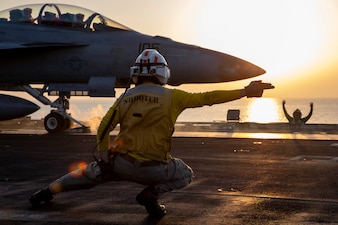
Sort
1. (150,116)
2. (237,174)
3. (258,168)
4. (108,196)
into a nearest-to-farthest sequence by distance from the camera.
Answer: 1. (150,116)
2. (108,196)
3. (237,174)
4. (258,168)

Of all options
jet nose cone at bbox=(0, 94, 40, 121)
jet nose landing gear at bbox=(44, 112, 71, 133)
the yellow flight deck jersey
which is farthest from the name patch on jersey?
jet nose landing gear at bbox=(44, 112, 71, 133)

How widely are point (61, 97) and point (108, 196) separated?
14362 mm

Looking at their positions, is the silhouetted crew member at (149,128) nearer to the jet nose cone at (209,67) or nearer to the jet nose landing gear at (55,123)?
the jet nose cone at (209,67)

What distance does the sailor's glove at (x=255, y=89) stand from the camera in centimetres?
652

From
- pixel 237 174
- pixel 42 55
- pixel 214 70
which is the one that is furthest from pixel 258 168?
pixel 42 55

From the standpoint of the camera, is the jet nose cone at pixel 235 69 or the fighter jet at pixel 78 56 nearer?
the jet nose cone at pixel 235 69

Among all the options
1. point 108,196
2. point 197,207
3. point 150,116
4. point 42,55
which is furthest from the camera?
point 42,55

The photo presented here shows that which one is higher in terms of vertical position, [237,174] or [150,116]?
[150,116]

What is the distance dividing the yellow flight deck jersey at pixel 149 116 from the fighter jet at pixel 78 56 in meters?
12.4

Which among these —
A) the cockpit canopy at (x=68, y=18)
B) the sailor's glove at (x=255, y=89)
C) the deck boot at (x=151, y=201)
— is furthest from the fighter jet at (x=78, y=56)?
the deck boot at (x=151, y=201)

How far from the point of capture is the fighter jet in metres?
19.2

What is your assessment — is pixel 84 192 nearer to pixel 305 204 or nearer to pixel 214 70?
pixel 305 204

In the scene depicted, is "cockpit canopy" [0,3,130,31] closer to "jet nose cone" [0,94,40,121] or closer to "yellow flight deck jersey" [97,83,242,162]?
"jet nose cone" [0,94,40,121]

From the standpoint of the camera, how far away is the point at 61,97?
22062 mm
